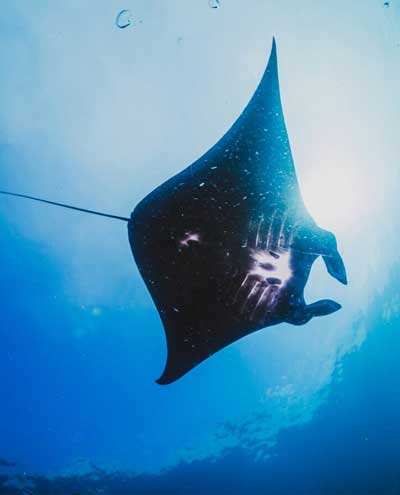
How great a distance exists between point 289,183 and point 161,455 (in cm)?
2312

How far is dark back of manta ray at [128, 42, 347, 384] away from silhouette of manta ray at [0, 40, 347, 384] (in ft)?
0.03

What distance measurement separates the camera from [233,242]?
3.55m

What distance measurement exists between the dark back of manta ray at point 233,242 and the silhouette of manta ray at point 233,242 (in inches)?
0.4

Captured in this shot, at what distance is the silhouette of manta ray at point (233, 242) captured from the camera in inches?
130

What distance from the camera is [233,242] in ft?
11.7

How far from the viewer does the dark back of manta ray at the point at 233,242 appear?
3.29 m

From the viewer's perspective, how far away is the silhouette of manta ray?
3291mm

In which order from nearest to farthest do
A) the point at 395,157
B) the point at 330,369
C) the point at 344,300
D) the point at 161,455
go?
the point at 395,157, the point at 344,300, the point at 330,369, the point at 161,455

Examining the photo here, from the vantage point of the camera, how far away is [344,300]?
46.0 ft

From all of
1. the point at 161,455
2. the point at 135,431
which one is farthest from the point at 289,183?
the point at 161,455

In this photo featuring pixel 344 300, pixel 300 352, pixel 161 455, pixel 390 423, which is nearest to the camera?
pixel 344 300

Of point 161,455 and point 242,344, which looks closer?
point 242,344

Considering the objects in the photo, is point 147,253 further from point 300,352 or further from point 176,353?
point 300,352

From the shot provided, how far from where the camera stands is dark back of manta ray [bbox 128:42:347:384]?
3291 mm
